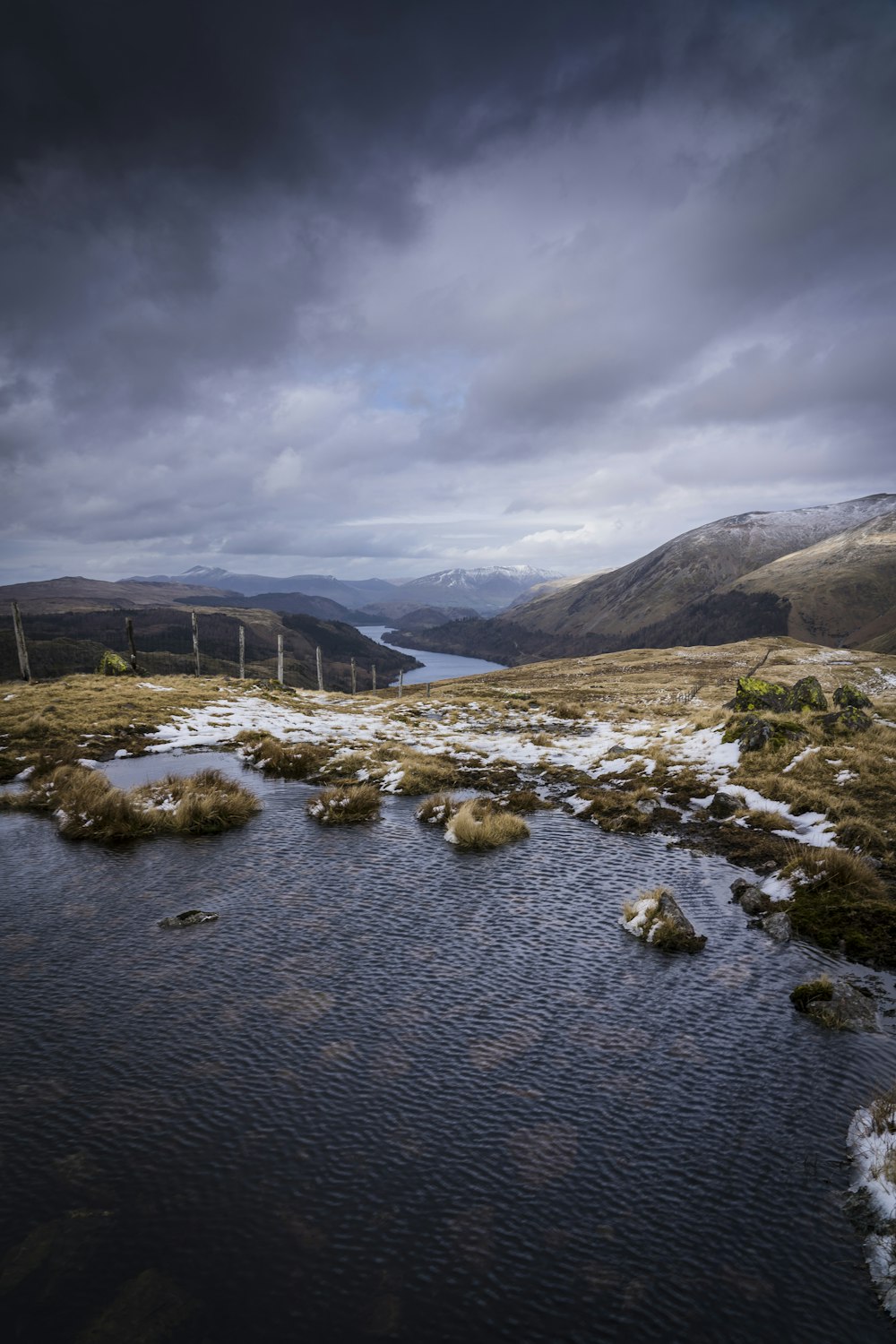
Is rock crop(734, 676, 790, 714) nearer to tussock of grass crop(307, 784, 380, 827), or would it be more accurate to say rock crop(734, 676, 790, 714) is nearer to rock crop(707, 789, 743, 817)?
rock crop(707, 789, 743, 817)

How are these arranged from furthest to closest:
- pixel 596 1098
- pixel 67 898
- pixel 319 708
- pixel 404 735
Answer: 1. pixel 319 708
2. pixel 404 735
3. pixel 67 898
4. pixel 596 1098

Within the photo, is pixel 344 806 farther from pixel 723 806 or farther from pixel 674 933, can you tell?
pixel 723 806

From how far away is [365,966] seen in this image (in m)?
13.1

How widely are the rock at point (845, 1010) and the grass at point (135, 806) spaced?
56.4 feet

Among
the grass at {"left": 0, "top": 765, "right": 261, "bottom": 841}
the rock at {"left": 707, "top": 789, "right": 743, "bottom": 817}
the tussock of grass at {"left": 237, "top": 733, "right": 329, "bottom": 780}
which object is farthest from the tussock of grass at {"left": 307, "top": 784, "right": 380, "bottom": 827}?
the rock at {"left": 707, "top": 789, "right": 743, "bottom": 817}

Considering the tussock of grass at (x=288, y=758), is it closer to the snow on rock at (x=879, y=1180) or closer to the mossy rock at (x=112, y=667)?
the snow on rock at (x=879, y=1180)

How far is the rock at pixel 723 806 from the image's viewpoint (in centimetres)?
2308

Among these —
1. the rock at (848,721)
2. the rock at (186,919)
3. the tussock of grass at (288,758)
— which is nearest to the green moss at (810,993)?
the rock at (186,919)

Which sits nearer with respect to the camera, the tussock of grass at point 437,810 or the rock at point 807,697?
the tussock of grass at point 437,810

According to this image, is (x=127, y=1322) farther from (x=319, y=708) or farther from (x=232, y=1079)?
(x=319, y=708)

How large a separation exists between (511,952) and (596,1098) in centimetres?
433

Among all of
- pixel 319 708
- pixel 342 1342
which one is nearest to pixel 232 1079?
pixel 342 1342

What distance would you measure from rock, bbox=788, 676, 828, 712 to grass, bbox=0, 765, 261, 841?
2913 centimetres

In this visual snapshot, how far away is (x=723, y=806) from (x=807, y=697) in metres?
16.9
